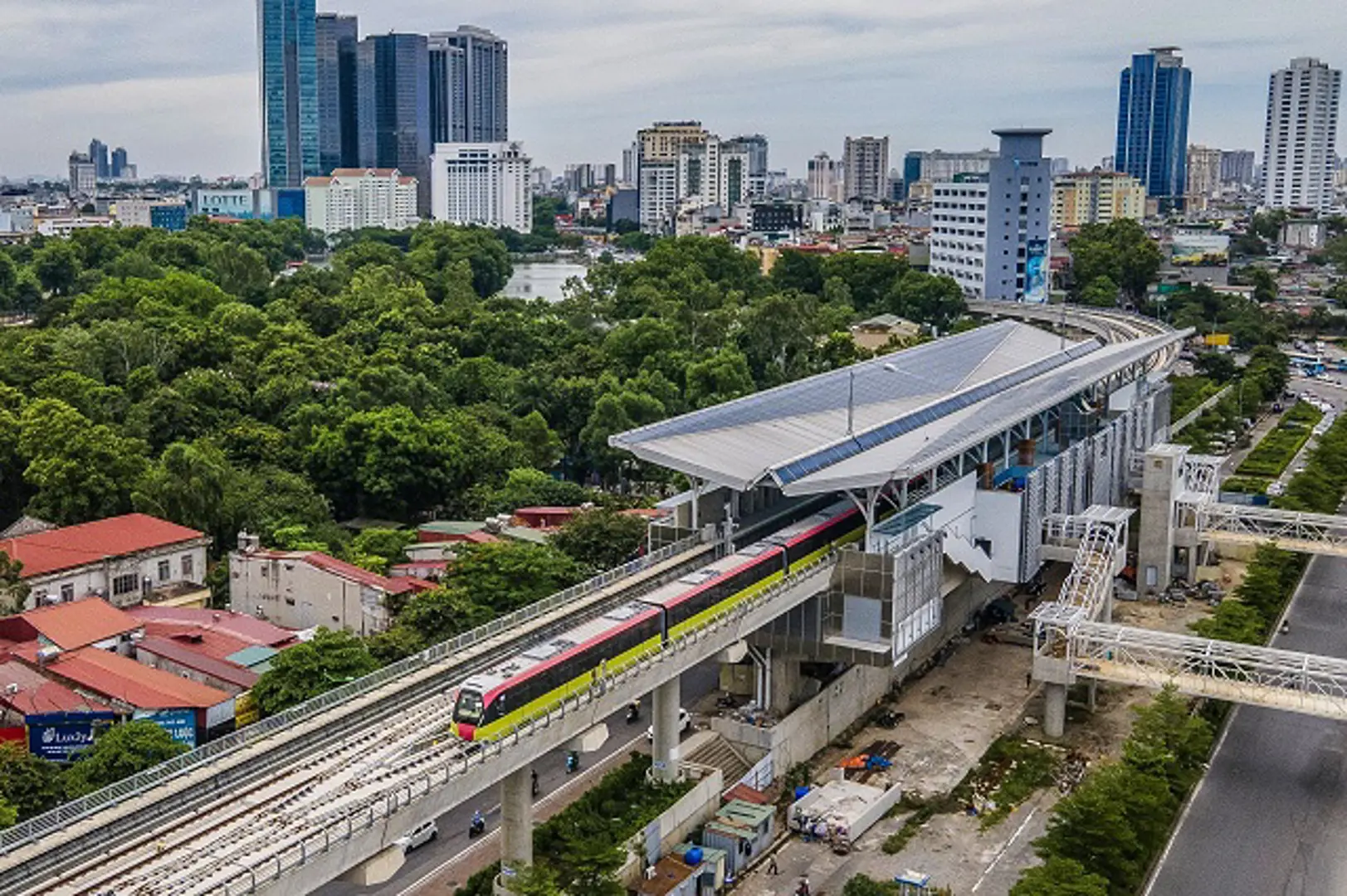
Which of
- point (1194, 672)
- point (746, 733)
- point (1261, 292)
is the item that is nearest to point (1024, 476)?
point (1194, 672)

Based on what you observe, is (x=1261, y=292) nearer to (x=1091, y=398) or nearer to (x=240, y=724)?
(x=1091, y=398)

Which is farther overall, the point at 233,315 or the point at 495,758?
the point at 233,315

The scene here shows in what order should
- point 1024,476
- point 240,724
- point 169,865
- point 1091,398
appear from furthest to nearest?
point 1091,398 < point 1024,476 < point 240,724 < point 169,865

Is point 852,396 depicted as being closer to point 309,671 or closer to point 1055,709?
point 1055,709

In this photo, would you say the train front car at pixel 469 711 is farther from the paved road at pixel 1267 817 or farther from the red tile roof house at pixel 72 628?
the red tile roof house at pixel 72 628

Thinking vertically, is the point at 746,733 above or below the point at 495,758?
below

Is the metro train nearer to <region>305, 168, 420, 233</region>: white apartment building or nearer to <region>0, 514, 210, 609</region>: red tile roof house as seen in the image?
<region>0, 514, 210, 609</region>: red tile roof house
